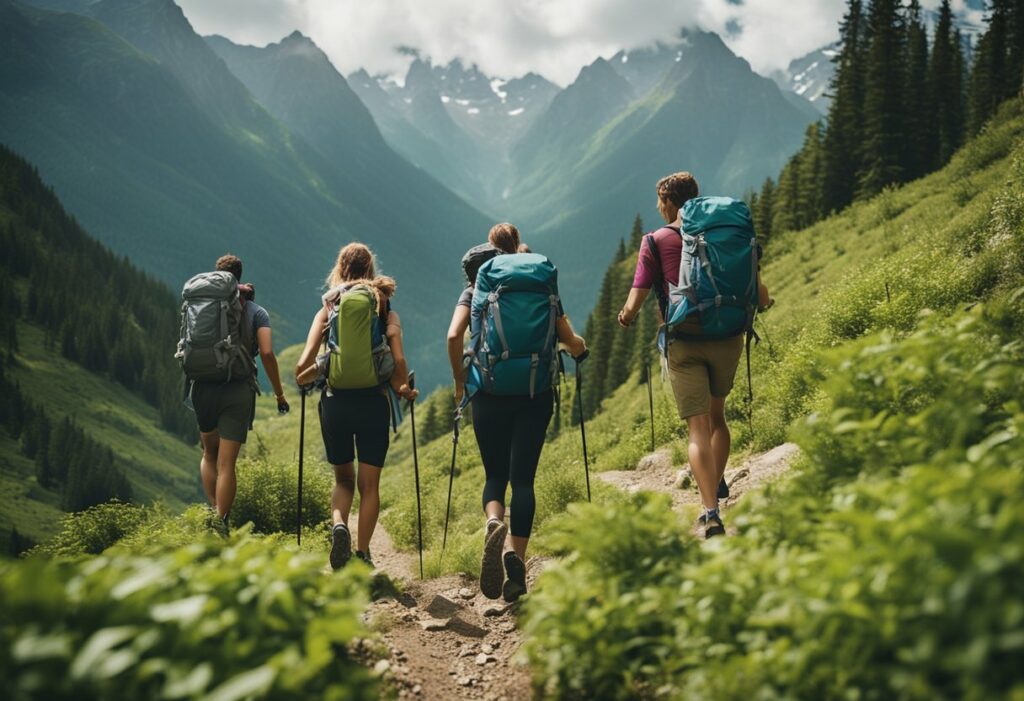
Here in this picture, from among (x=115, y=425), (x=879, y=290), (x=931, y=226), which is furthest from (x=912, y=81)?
(x=115, y=425)

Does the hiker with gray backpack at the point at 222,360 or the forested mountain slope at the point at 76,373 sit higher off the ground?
the forested mountain slope at the point at 76,373

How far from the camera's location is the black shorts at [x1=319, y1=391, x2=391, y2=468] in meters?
6.16

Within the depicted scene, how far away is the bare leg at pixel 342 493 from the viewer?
642 centimetres

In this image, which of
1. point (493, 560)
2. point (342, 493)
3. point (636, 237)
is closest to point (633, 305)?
point (493, 560)

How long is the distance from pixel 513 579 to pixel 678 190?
3685mm

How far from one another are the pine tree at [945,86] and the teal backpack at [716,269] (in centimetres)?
5262

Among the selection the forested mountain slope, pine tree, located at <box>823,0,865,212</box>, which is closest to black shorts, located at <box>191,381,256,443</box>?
pine tree, located at <box>823,0,865,212</box>

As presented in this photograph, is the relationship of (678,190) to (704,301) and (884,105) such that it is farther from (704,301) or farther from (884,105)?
(884,105)

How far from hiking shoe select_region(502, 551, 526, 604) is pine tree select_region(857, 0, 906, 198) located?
161 ft

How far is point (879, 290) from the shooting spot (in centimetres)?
997

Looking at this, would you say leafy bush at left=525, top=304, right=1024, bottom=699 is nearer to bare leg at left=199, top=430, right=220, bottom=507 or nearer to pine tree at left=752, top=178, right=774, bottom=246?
bare leg at left=199, top=430, right=220, bottom=507

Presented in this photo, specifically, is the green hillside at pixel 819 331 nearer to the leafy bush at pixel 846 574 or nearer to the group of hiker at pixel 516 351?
the leafy bush at pixel 846 574

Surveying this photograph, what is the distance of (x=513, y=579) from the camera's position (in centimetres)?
Answer: 560

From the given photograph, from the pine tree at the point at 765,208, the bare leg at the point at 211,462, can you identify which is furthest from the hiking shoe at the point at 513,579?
the pine tree at the point at 765,208
